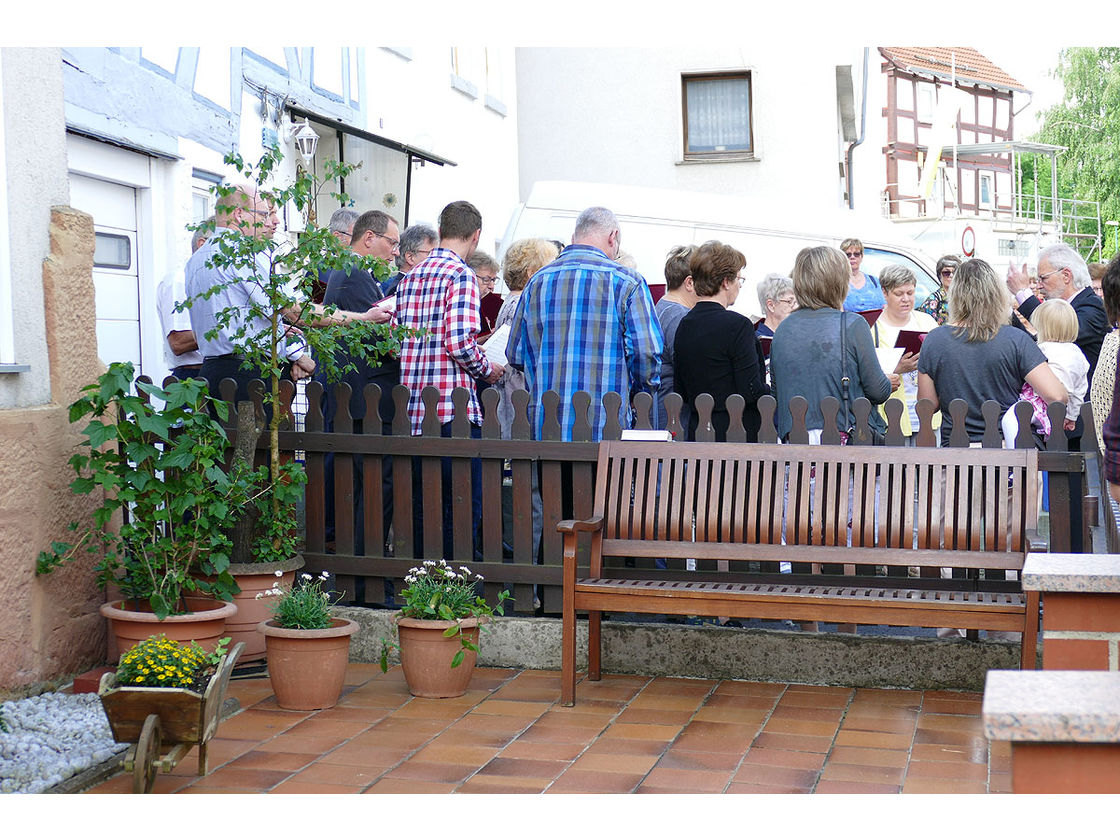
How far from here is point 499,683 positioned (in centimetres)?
Answer: 552

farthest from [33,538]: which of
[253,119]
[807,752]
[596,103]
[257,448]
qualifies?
[596,103]

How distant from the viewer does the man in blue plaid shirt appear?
5.86 m

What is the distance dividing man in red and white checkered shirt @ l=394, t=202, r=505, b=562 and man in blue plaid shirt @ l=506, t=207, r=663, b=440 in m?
0.37

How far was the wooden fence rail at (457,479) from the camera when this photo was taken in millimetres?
5711

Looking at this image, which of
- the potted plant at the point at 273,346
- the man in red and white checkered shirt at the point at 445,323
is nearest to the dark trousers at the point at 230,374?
the potted plant at the point at 273,346

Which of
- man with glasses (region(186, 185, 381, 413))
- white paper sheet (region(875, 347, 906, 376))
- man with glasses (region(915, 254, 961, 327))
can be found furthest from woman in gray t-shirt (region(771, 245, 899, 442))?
man with glasses (region(915, 254, 961, 327))

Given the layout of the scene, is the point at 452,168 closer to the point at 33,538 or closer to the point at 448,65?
the point at 448,65

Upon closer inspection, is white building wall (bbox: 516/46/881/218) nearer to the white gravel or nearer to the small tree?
the small tree

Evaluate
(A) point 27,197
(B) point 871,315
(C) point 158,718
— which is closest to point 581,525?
(C) point 158,718

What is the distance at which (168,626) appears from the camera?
4.88 metres

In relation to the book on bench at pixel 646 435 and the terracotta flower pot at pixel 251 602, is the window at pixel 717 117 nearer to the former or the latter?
the book on bench at pixel 646 435

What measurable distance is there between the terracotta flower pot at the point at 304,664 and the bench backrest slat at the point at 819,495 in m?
1.28

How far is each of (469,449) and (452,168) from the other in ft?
33.1

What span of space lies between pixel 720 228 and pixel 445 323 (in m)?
6.26
